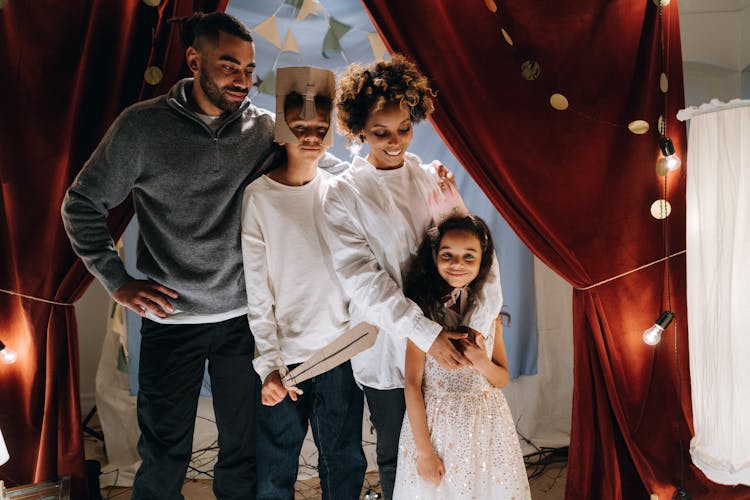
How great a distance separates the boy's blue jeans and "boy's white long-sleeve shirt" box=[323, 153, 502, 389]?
0.09 metres

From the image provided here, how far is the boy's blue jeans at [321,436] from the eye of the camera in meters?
1.90

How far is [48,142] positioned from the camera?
79.7 inches

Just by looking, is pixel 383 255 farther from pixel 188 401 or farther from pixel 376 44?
pixel 376 44

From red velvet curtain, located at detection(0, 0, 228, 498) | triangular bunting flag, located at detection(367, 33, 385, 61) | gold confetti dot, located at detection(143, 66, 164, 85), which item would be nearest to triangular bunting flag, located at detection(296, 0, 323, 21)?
triangular bunting flag, located at detection(367, 33, 385, 61)

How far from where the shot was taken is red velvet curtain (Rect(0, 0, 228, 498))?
2.01 m

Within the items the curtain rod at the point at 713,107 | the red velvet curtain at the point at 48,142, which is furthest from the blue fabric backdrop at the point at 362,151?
the curtain rod at the point at 713,107

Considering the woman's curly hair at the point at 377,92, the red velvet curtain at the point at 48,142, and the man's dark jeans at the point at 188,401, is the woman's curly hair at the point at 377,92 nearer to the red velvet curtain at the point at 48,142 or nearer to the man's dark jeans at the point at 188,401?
the red velvet curtain at the point at 48,142

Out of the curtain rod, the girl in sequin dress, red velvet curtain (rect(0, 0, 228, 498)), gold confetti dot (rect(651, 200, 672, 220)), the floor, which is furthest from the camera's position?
the floor

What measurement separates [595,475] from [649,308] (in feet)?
2.02

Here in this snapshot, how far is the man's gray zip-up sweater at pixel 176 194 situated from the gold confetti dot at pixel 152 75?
0.62ft

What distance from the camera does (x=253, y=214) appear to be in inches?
71.4

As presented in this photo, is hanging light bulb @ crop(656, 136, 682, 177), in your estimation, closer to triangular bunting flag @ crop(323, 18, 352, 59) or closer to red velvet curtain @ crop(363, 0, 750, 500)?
red velvet curtain @ crop(363, 0, 750, 500)

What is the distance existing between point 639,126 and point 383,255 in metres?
1.06

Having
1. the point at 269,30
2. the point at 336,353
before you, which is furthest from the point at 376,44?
the point at 336,353
